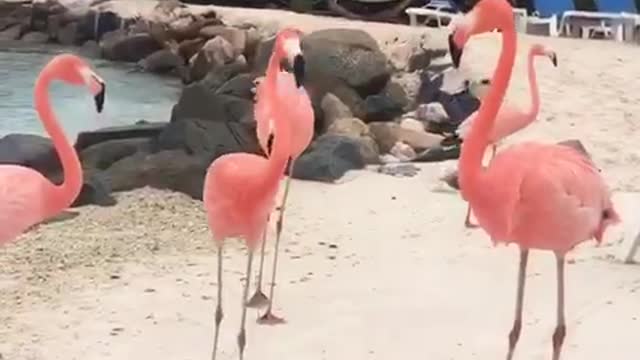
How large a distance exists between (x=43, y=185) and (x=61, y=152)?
0.15 m

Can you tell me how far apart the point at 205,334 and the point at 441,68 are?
848 centimetres

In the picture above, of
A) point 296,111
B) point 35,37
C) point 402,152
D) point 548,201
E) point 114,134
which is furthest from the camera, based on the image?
point 35,37

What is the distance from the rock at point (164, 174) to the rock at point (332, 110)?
7.79 feet

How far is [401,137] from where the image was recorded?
1025cm

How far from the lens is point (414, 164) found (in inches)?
367

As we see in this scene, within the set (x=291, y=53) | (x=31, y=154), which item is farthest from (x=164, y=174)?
(x=291, y=53)

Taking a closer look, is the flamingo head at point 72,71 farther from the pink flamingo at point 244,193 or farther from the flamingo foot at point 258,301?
the flamingo foot at point 258,301

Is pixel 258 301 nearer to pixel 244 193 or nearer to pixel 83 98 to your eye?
pixel 244 193

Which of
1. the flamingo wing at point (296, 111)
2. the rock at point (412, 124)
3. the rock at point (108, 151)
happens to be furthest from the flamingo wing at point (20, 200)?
the rock at point (412, 124)

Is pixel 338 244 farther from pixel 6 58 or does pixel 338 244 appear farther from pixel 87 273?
pixel 6 58

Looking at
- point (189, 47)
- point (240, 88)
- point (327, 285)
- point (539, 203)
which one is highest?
point (539, 203)

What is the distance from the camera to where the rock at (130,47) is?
19.8 meters

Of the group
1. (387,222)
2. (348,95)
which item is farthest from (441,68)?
(387,222)

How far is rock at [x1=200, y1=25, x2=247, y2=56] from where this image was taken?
57.4 ft
